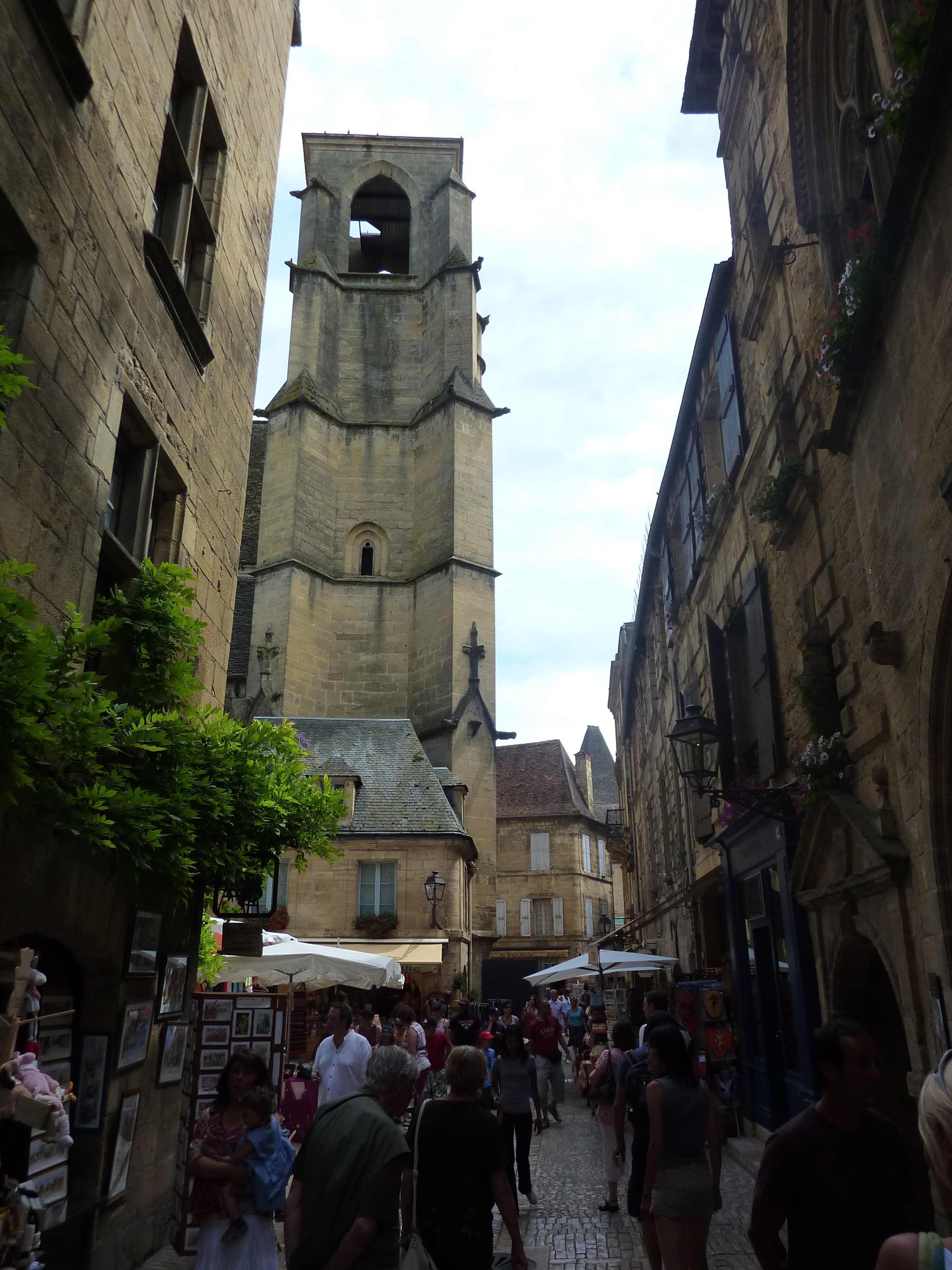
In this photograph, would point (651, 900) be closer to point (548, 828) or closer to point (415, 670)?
point (415, 670)

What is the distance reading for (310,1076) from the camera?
9406mm

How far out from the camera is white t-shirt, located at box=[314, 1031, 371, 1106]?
6785mm

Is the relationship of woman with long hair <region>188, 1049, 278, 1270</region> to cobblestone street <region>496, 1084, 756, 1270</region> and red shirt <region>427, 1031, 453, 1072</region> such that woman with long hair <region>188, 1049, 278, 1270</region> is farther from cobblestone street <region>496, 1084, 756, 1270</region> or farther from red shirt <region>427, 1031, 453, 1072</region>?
red shirt <region>427, 1031, 453, 1072</region>

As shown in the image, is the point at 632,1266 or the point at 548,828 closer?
the point at 632,1266

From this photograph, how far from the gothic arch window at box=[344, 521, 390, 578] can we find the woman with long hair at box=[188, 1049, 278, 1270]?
81.6 ft

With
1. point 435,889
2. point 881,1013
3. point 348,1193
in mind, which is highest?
point 435,889

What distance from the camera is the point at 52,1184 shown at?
14.9 feet

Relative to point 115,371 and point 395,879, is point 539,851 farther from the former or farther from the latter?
point 115,371

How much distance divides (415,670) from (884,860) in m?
22.1

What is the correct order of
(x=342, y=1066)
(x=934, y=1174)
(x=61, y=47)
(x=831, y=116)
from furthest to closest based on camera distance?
(x=342, y=1066), (x=831, y=116), (x=61, y=47), (x=934, y=1174)

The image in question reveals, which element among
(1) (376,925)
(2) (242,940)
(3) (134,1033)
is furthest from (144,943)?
(1) (376,925)

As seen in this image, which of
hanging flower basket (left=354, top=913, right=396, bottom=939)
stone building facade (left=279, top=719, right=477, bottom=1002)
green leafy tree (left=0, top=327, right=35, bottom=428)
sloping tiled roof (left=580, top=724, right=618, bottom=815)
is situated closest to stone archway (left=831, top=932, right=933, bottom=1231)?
green leafy tree (left=0, top=327, right=35, bottom=428)

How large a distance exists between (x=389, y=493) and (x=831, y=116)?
75.3 feet

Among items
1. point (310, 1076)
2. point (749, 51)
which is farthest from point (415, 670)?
point (749, 51)
